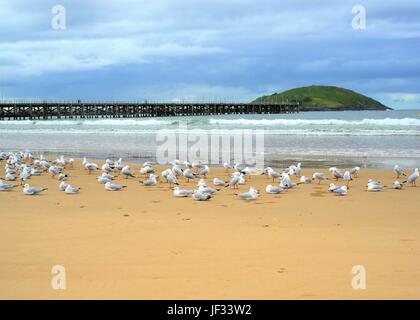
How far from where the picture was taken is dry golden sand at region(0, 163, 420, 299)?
4023 millimetres

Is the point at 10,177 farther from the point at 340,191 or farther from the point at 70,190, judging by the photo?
the point at 340,191

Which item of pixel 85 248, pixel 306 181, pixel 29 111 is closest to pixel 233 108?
pixel 29 111

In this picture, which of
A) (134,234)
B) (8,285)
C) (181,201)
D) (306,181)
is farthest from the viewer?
(306,181)

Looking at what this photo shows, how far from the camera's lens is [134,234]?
18.7 feet

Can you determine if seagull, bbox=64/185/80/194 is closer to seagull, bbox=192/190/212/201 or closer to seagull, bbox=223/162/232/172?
seagull, bbox=192/190/212/201

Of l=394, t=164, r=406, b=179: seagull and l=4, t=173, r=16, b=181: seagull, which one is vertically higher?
l=394, t=164, r=406, b=179: seagull

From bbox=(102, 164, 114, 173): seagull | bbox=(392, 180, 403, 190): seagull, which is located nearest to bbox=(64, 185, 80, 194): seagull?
bbox=(102, 164, 114, 173): seagull

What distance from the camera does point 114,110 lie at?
66625mm

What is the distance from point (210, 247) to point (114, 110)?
62839mm

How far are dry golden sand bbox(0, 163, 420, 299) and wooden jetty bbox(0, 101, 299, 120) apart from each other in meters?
54.5

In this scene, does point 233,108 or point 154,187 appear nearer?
point 154,187
